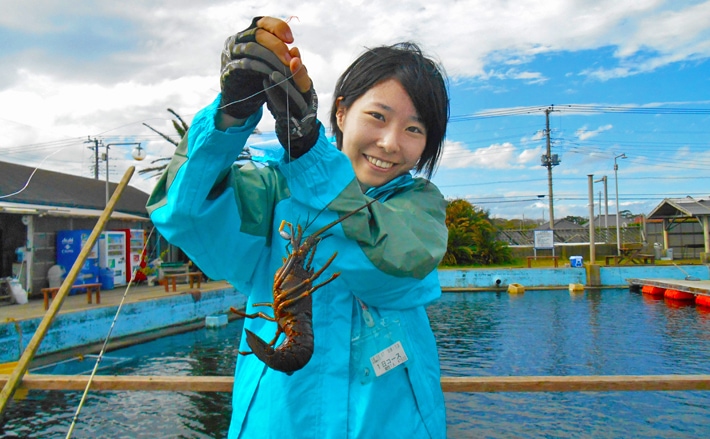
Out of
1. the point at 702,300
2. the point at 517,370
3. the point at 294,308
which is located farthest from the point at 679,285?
the point at 294,308

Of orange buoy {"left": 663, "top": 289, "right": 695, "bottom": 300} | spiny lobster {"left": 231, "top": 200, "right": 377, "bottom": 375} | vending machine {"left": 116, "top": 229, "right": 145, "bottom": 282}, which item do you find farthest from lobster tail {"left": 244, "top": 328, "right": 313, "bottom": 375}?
orange buoy {"left": 663, "top": 289, "right": 695, "bottom": 300}

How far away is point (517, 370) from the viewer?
11047 millimetres

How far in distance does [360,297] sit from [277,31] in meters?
0.87

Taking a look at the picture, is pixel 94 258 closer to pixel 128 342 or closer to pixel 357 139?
pixel 128 342

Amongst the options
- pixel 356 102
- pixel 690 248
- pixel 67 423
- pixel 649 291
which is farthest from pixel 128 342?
pixel 690 248

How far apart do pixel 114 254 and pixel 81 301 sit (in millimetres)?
3809

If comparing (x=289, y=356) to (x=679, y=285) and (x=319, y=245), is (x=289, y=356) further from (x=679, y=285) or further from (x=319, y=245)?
(x=679, y=285)

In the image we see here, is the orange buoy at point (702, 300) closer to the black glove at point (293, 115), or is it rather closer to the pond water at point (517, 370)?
the pond water at point (517, 370)

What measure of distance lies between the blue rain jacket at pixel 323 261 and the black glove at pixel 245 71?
2.3 inches

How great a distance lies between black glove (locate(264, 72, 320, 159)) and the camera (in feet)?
4.54

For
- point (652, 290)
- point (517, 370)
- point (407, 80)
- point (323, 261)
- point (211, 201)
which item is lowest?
point (517, 370)

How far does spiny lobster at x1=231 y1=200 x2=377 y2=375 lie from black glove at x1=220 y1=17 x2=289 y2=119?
40 cm

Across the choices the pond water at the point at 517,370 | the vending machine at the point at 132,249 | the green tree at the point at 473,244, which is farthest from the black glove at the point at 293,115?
the green tree at the point at 473,244

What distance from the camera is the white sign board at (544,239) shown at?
27.2 m
